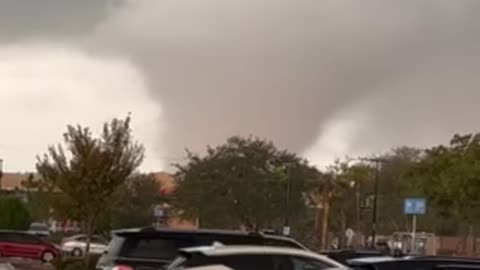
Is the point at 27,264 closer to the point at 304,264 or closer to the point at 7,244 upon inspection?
the point at 7,244

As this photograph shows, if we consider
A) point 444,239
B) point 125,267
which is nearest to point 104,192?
point 125,267

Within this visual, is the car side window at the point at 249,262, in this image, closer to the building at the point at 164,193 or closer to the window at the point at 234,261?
the window at the point at 234,261

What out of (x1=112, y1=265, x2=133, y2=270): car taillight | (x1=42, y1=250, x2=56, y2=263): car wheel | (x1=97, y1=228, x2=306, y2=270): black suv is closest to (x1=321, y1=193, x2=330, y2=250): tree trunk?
(x1=42, y1=250, x2=56, y2=263): car wheel

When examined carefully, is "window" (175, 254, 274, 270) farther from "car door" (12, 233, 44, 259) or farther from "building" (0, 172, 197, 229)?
"building" (0, 172, 197, 229)

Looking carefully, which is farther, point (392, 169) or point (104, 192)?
point (392, 169)

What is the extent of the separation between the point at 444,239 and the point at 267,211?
1479cm

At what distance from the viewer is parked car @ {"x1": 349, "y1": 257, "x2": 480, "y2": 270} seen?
44.0 feet

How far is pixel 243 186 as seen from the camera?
90250mm

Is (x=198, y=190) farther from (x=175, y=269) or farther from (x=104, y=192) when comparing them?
(x=175, y=269)

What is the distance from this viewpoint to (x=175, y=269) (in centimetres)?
1523

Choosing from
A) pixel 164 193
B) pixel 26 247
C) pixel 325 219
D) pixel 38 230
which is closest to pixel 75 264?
pixel 26 247

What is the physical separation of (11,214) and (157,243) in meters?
57.8

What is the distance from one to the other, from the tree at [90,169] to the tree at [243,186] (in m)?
43.9

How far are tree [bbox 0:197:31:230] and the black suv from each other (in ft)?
183
